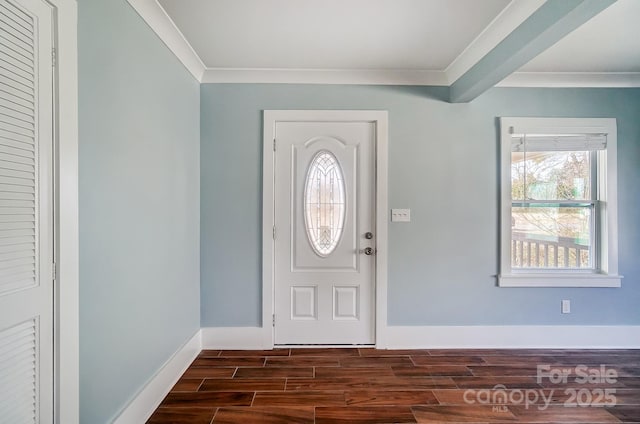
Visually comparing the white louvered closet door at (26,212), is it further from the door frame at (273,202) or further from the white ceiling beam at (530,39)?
the white ceiling beam at (530,39)

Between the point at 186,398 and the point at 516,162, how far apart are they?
323cm

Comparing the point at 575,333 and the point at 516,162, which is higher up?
the point at 516,162

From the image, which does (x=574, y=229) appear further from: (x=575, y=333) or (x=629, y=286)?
(x=575, y=333)

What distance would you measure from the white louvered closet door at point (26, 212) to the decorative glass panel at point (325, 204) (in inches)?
77.0

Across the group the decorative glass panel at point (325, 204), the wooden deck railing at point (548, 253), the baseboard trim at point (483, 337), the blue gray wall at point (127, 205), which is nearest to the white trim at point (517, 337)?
the baseboard trim at point (483, 337)

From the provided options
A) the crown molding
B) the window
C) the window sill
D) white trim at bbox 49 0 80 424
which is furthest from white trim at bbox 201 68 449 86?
the window sill

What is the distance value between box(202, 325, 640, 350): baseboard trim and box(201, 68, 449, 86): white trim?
2.18m

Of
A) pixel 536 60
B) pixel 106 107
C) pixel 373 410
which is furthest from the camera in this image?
pixel 536 60

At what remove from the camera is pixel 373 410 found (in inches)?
80.2

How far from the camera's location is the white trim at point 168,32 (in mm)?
1871

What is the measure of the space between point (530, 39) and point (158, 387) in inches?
120

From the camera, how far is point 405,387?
229 centimetres

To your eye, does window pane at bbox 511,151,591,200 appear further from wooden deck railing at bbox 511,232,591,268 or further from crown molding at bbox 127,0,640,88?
crown molding at bbox 127,0,640,88

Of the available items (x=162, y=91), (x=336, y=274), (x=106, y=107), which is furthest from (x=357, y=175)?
(x=106, y=107)
